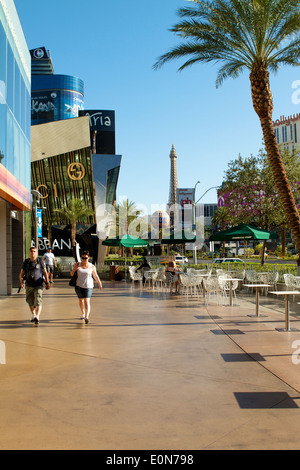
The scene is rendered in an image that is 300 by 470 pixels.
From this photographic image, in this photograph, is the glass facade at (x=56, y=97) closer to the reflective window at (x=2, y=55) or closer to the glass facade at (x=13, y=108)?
the glass facade at (x=13, y=108)

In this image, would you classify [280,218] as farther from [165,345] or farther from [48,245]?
[48,245]

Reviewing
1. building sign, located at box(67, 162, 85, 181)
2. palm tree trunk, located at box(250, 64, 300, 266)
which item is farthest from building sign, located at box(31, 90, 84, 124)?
palm tree trunk, located at box(250, 64, 300, 266)

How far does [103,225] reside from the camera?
184 ft

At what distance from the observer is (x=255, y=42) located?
648 inches

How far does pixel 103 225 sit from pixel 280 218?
2941 centimetres

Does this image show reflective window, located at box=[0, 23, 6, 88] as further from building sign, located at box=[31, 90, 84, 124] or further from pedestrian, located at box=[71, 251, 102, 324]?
building sign, located at box=[31, 90, 84, 124]

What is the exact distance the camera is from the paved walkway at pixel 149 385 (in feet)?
12.9

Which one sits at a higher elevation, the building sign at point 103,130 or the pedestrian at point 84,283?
the building sign at point 103,130

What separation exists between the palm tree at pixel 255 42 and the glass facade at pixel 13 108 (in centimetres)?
565

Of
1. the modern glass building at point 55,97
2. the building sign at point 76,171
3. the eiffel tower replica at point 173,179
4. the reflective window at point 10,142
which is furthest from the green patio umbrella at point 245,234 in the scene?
the eiffel tower replica at point 173,179

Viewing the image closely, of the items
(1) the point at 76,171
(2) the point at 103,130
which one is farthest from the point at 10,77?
(2) the point at 103,130

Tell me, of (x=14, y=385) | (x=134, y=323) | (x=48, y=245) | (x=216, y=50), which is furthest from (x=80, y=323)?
(x=48, y=245)

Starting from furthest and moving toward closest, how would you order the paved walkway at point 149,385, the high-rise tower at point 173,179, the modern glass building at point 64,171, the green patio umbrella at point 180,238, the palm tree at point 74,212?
the high-rise tower at point 173,179, the modern glass building at point 64,171, the palm tree at point 74,212, the green patio umbrella at point 180,238, the paved walkway at point 149,385

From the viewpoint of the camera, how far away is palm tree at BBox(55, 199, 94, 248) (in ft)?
164
